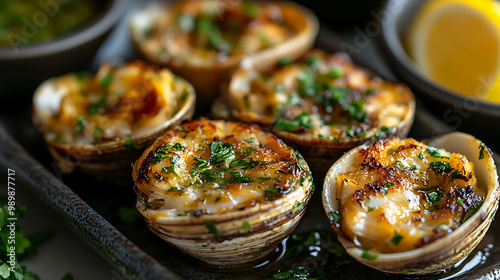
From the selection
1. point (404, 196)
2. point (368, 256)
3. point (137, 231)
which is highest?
point (404, 196)

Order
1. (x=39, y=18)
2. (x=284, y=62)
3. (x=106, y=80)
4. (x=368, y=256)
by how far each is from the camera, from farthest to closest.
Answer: (x=39, y=18), (x=284, y=62), (x=106, y=80), (x=368, y=256)

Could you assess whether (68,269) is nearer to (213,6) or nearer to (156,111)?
(156,111)

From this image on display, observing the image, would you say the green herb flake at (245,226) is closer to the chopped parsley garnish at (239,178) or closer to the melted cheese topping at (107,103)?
the chopped parsley garnish at (239,178)

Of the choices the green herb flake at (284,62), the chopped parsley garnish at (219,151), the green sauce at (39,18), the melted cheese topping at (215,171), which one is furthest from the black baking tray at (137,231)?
the green sauce at (39,18)

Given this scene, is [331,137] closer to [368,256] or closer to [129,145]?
[368,256]

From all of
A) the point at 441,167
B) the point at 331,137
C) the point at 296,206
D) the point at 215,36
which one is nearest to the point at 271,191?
the point at 296,206

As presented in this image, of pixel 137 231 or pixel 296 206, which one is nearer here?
pixel 296 206

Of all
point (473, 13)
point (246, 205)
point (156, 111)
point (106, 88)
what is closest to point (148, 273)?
point (246, 205)

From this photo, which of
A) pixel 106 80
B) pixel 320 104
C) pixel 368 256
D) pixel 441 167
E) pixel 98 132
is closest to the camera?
pixel 368 256

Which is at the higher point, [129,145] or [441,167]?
[441,167]
